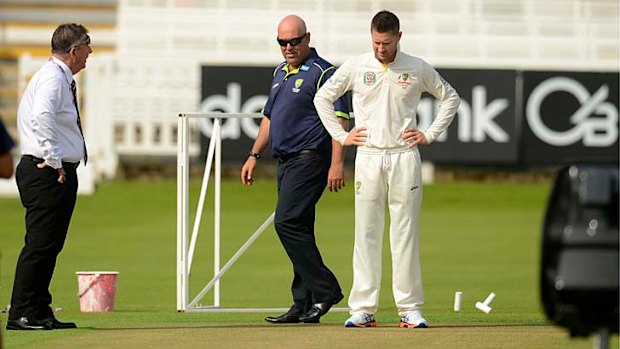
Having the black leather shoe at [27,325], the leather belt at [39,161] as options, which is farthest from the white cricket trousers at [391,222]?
the black leather shoe at [27,325]

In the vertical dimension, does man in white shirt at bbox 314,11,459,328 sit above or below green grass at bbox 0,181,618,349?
above

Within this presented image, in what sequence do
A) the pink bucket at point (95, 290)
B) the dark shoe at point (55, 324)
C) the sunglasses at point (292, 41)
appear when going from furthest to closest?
1. the pink bucket at point (95, 290)
2. the sunglasses at point (292, 41)
3. the dark shoe at point (55, 324)

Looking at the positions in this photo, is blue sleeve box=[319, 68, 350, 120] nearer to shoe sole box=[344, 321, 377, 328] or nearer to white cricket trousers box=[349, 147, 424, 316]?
white cricket trousers box=[349, 147, 424, 316]

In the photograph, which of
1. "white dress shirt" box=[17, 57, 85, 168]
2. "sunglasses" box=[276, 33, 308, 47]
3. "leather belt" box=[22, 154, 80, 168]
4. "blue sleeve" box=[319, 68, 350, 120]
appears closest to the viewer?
"white dress shirt" box=[17, 57, 85, 168]

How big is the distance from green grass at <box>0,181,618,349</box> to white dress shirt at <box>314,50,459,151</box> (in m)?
0.94

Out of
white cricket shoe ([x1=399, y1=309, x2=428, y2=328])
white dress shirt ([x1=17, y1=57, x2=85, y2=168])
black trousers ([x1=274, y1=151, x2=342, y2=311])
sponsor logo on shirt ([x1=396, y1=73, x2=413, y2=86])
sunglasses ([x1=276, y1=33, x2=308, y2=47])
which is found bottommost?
white cricket shoe ([x1=399, y1=309, x2=428, y2=328])

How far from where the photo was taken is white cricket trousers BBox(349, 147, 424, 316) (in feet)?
27.0

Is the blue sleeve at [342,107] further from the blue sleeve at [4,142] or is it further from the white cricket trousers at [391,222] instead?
the blue sleeve at [4,142]

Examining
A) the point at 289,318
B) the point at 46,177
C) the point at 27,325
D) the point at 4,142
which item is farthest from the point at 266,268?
the point at 4,142

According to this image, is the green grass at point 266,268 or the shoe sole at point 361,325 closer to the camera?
the green grass at point 266,268

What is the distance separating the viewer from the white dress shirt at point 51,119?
8055mm

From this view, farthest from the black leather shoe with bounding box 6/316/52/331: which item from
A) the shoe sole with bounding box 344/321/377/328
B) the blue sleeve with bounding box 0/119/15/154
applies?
the blue sleeve with bounding box 0/119/15/154

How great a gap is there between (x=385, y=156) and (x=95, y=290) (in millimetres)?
2505

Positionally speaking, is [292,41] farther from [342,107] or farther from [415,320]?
[415,320]
